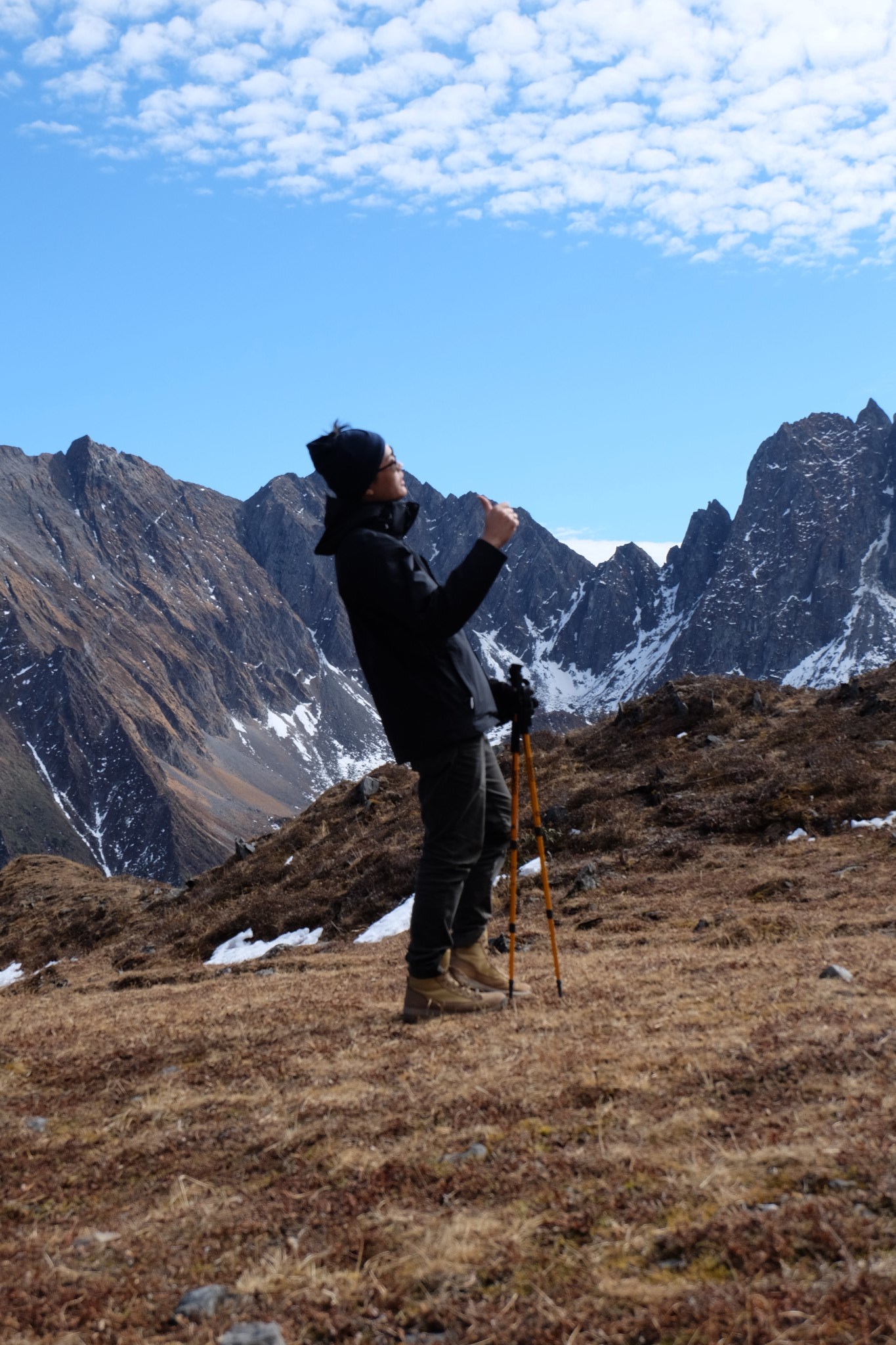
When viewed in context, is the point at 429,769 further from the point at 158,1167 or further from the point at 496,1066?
the point at 158,1167

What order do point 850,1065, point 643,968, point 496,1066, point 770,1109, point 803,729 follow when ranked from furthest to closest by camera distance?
point 803,729 < point 643,968 < point 496,1066 < point 850,1065 < point 770,1109

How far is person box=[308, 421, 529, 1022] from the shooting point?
6.45 meters

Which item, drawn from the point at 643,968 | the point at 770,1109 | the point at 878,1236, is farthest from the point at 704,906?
the point at 878,1236

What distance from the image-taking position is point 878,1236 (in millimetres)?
3105

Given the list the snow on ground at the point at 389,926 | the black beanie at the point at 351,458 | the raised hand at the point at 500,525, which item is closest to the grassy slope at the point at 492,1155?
the raised hand at the point at 500,525

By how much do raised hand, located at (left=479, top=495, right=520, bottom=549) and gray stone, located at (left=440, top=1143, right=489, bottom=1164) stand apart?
11.0ft

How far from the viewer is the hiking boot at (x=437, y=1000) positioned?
6.87 m

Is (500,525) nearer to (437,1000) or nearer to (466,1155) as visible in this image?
(437,1000)

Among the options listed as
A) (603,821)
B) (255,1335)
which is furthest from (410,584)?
(603,821)

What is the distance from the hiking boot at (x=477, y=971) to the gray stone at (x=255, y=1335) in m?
4.25

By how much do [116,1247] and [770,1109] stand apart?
2.56 meters

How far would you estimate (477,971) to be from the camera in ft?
24.2

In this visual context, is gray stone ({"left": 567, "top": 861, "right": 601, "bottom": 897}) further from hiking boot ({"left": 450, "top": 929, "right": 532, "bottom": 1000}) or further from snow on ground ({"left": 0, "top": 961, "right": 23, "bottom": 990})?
snow on ground ({"left": 0, "top": 961, "right": 23, "bottom": 990})

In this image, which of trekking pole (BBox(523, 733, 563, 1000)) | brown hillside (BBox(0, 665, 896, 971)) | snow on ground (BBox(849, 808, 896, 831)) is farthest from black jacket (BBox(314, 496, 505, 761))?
snow on ground (BBox(849, 808, 896, 831))
